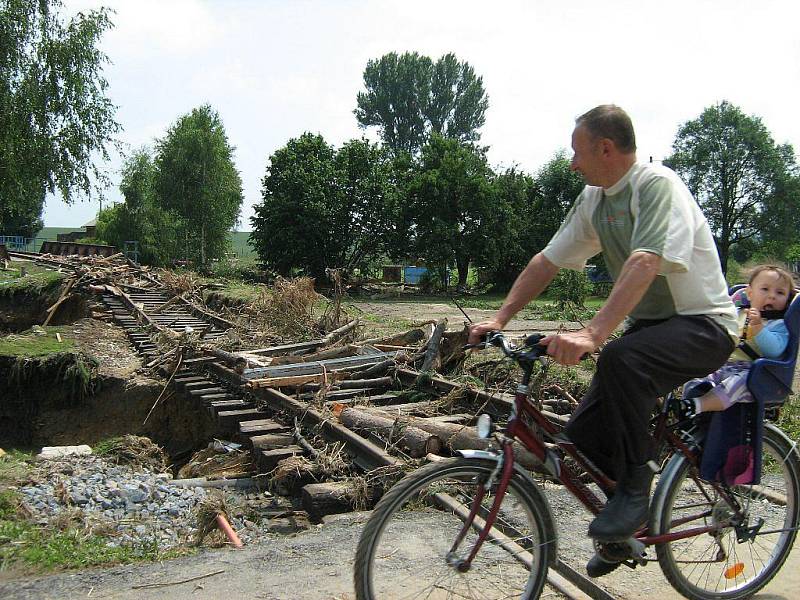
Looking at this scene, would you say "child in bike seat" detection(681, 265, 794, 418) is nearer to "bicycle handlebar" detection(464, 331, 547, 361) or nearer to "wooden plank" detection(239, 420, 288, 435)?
"bicycle handlebar" detection(464, 331, 547, 361)

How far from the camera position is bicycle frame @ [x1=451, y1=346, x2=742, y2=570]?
272 centimetres

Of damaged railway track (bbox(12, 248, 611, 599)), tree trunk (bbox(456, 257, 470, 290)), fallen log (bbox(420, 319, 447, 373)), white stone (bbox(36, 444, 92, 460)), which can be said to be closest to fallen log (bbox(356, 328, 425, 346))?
damaged railway track (bbox(12, 248, 611, 599))

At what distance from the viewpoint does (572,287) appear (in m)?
15.6

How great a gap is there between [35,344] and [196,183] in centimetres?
3601

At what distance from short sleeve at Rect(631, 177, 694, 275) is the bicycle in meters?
0.59

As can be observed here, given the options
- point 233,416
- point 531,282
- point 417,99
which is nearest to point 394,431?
point 233,416

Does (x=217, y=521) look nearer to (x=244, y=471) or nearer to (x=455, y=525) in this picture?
(x=244, y=471)

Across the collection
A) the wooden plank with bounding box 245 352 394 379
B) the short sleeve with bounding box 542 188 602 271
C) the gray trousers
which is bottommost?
the wooden plank with bounding box 245 352 394 379

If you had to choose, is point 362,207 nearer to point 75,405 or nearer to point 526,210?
point 526,210

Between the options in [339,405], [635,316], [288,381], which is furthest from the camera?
[288,381]

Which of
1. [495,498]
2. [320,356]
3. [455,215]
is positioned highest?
[455,215]

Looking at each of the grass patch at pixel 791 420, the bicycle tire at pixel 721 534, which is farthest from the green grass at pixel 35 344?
the bicycle tire at pixel 721 534

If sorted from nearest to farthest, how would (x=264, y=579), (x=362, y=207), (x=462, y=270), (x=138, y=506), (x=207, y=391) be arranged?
(x=264, y=579) < (x=138, y=506) < (x=207, y=391) < (x=362, y=207) < (x=462, y=270)

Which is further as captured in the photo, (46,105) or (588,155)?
(46,105)
